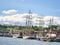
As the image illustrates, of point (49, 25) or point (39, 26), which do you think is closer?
point (49, 25)

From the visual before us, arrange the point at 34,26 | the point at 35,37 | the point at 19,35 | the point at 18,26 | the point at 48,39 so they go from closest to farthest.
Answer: the point at 48,39, the point at 35,37, the point at 19,35, the point at 34,26, the point at 18,26

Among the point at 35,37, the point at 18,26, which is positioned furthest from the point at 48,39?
the point at 18,26

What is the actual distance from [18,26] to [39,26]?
38.3 metres

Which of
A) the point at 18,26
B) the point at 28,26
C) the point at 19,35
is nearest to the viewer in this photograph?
the point at 19,35

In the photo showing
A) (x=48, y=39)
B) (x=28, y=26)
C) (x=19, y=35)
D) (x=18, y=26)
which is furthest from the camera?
(x=18, y=26)

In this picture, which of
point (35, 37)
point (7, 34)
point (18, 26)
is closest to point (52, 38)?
point (35, 37)

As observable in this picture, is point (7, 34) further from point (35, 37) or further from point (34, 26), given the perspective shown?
point (35, 37)

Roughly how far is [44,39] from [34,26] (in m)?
61.4

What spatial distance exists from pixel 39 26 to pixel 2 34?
25076 mm

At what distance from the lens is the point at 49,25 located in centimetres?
13688

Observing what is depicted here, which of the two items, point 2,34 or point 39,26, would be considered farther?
point 2,34

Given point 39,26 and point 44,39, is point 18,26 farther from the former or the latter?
point 44,39

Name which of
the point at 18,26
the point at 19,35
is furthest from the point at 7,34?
the point at 18,26

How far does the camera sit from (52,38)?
9269 cm
